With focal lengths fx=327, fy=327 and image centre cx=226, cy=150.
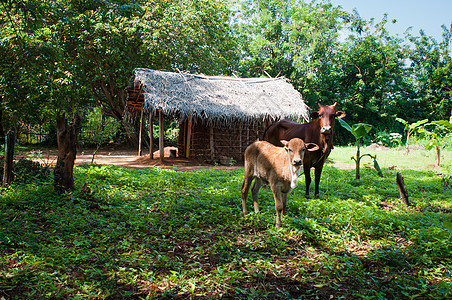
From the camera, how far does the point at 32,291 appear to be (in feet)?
8.92

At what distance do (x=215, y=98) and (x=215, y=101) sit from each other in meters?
0.30

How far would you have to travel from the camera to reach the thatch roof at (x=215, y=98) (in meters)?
12.3

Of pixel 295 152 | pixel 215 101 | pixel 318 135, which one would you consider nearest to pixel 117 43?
pixel 215 101

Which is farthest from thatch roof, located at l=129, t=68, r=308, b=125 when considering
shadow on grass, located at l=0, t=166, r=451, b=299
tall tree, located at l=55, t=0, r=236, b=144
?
shadow on grass, located at l=0, t=166, r=451, b=299

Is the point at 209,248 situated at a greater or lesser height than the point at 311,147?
lesser

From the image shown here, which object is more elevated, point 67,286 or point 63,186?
point 63,186

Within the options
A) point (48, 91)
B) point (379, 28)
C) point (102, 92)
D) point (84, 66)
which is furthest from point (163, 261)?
point (379, 28)

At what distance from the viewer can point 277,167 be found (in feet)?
14.9

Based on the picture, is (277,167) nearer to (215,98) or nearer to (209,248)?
(209,248)

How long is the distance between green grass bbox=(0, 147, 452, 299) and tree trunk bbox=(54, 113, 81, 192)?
257 millimetres

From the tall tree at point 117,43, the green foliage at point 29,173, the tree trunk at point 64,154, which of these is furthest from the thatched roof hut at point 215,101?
the tree trunk at point 64,154

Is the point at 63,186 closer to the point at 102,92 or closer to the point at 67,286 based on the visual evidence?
the point at 67,286

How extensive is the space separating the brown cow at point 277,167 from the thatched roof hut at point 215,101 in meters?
7.51

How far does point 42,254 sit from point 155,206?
2241mm
